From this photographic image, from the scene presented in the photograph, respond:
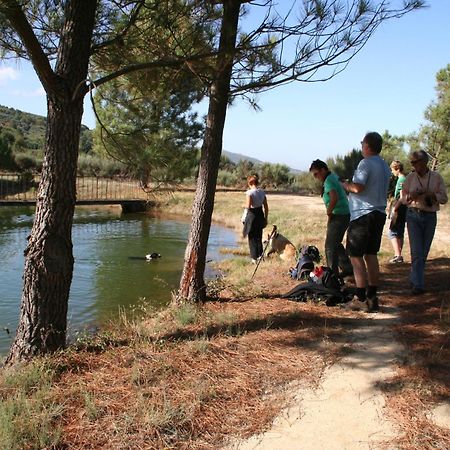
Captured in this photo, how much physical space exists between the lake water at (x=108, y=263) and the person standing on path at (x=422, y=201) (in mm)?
3434

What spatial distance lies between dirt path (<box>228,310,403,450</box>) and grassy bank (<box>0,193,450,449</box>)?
0.09 meters

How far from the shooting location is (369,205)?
4.66m

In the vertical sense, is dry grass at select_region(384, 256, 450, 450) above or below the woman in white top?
below

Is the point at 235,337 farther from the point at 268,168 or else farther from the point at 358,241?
the point at 268,168

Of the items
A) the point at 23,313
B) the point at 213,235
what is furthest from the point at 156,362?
the point at 213,235

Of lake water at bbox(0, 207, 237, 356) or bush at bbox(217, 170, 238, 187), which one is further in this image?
bush at bbox(217, 170, 238, 187)

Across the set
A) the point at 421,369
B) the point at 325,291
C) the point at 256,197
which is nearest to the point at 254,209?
the point at 256,197

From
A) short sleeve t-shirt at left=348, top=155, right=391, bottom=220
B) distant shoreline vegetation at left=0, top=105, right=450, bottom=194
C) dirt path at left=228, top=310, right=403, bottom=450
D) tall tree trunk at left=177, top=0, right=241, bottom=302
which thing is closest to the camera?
dirt path at left=228, top=310, right=403, bottom=450

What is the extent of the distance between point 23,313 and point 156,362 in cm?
119

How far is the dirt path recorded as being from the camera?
2670 mm

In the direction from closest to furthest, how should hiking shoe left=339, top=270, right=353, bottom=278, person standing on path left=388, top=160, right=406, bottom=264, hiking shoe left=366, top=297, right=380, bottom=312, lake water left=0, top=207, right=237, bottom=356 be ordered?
hiking shoe left=366, top=297, right=380, bottom=312
hiking shoe left=339, top=270, right=353, bottom=278
person standing on path left=388, top=160, right=406, bottom=264
lake water left=0, top=207, right=237, bottom=356

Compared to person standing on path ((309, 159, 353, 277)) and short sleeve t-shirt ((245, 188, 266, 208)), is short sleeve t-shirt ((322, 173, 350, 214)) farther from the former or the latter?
short sleeve t-shirt ((245, 188, 266, 208))

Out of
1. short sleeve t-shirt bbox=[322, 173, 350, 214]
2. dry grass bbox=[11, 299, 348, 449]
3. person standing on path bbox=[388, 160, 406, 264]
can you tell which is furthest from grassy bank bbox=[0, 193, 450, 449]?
person standing on path bbox=[388, 160, 406, 264]

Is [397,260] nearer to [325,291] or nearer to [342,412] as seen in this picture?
[325,291]
